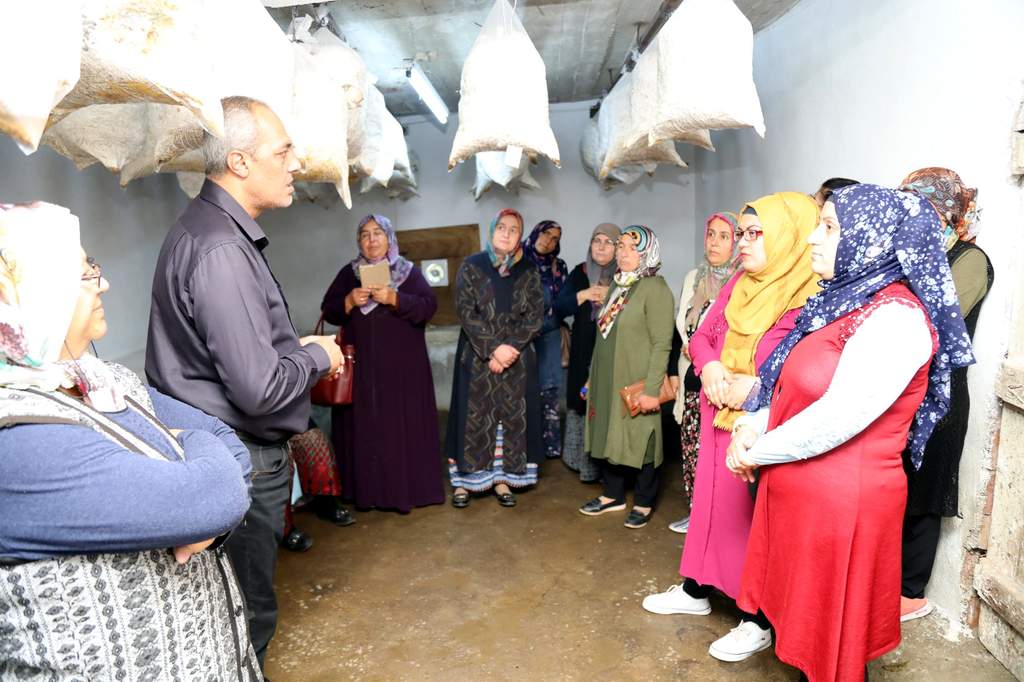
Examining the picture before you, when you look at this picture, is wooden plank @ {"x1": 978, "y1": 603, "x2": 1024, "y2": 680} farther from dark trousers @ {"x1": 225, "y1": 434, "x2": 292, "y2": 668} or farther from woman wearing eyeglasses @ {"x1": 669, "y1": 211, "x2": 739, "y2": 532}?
dark trousers @ {"x1": 225, "y1": 434, "x2": 292, "y2": 668}

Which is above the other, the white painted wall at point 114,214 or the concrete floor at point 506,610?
the white painted wall at point 114,214

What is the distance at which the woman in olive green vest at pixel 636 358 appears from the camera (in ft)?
9.75

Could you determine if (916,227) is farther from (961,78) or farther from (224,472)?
(224,472)

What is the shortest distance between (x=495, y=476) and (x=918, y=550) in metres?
1.99

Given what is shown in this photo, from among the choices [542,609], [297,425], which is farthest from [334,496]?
[297,425]

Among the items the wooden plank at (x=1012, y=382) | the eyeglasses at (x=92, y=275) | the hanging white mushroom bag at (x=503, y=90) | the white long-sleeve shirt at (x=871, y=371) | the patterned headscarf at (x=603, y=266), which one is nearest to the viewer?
the eyeglasses at (x=92, y=275)

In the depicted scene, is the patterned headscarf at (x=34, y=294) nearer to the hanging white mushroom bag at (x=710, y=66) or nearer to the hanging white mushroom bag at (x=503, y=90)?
the hanging white mushroom bag at (x=503, y=90)

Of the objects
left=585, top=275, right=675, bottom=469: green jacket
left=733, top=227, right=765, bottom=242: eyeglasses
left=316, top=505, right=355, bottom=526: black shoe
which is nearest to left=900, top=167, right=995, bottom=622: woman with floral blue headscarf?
left=733, top=227, right=765, bottom=242: eyeglasses

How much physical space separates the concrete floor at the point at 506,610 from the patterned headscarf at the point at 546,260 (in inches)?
53.3

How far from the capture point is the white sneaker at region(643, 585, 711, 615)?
2.38 m

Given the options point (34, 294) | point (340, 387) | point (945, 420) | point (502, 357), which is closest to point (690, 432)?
point (945, 420)

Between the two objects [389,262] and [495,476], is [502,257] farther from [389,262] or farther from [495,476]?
[495,476]

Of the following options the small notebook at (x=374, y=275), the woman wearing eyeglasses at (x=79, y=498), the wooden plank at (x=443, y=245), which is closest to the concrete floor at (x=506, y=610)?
the small notebook at (x=374, y=275)

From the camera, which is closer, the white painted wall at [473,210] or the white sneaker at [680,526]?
the white sneaker at [680,526]
